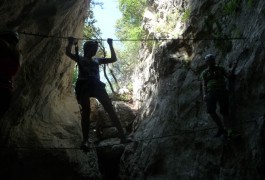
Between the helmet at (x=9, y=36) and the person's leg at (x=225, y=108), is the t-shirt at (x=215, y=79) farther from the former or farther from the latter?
the helmet at (x=9, y=36)

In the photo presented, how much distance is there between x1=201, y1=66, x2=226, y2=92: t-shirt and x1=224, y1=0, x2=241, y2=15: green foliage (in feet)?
6.88

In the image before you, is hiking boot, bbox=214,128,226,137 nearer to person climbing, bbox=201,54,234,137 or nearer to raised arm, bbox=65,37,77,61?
person climbing, bbox=201,54,234,137

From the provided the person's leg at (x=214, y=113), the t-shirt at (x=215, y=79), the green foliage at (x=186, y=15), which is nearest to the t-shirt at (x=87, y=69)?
the t-shirt at (x=215, y=79)

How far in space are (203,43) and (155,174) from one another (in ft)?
13.0

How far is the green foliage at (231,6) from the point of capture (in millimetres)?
9461

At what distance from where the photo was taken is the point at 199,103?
9766mm

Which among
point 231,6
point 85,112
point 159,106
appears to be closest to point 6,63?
point 85,112

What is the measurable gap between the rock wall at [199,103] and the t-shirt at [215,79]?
38cm

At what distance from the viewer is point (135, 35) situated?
65.5ft

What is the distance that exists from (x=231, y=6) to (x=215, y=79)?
2.51 meters

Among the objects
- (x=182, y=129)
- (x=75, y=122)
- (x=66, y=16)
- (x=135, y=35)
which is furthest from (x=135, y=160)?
(x=135, y=35)

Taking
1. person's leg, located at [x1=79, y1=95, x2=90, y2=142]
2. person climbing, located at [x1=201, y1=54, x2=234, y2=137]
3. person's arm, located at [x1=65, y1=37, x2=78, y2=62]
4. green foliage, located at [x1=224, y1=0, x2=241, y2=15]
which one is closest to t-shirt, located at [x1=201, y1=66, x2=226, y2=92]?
person climbing, located at [x1=201, y1=54, x2=234, y2=137]

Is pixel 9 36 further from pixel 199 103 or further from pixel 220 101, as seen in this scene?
pixel 199 103

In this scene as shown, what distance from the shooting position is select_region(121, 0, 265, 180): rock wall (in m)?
7.64
